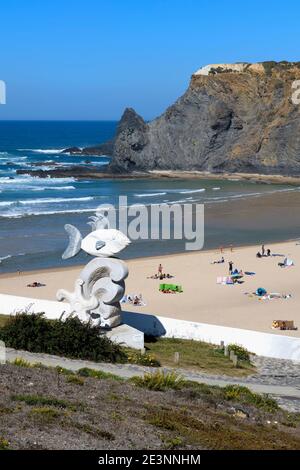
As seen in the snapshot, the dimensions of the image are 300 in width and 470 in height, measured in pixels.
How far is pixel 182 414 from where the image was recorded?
13648 millimetres

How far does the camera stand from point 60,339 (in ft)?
64.6

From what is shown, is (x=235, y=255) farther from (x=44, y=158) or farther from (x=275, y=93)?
(x=44, y=158)

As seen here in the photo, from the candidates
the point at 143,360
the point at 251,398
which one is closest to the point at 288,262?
the point at 143,360

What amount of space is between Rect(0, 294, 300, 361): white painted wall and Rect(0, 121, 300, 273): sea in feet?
40.4

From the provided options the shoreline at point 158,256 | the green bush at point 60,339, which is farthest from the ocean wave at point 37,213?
the green bush at point 60,339

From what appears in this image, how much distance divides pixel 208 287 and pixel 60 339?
44.5 ft

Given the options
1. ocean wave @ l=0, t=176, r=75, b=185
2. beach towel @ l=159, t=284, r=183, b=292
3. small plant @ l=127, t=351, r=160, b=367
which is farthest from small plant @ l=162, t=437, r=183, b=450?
ocean wave @ l=0, t=176, r=75, b=185

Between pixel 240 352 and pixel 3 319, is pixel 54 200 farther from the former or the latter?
pixel 240 352

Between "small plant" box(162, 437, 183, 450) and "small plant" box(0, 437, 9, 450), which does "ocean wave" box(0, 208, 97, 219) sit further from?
"small plant" box(0, 437, 9, 450)

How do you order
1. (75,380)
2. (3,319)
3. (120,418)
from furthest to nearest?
(3,319) < (75,380) < (120,418)

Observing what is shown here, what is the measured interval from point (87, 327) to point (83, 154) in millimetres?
99795

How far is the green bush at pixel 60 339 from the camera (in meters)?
19.5

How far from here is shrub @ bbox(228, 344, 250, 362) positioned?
2134 centimetres

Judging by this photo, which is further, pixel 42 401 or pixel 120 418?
pixel 42 401
